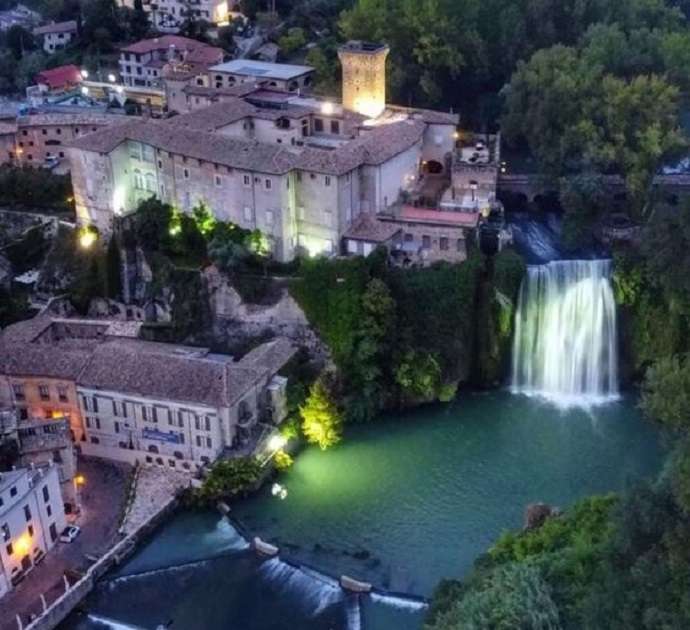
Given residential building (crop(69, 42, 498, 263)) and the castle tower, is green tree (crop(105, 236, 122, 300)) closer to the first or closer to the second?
residential building (crop(69, 42, 498, 263))

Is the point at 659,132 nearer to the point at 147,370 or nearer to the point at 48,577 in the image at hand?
the point at 147,370

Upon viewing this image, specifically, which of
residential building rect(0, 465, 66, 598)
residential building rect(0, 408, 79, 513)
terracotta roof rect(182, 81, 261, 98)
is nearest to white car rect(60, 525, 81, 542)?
residential building rect(0, 465, 66, 598)

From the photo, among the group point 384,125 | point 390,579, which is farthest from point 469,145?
point 390,579

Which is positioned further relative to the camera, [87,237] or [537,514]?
[87,237]

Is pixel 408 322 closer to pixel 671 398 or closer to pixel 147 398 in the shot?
pixel 147 398

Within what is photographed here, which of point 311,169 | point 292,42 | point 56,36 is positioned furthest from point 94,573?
point 56,36

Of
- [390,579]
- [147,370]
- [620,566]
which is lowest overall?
[390,579]
